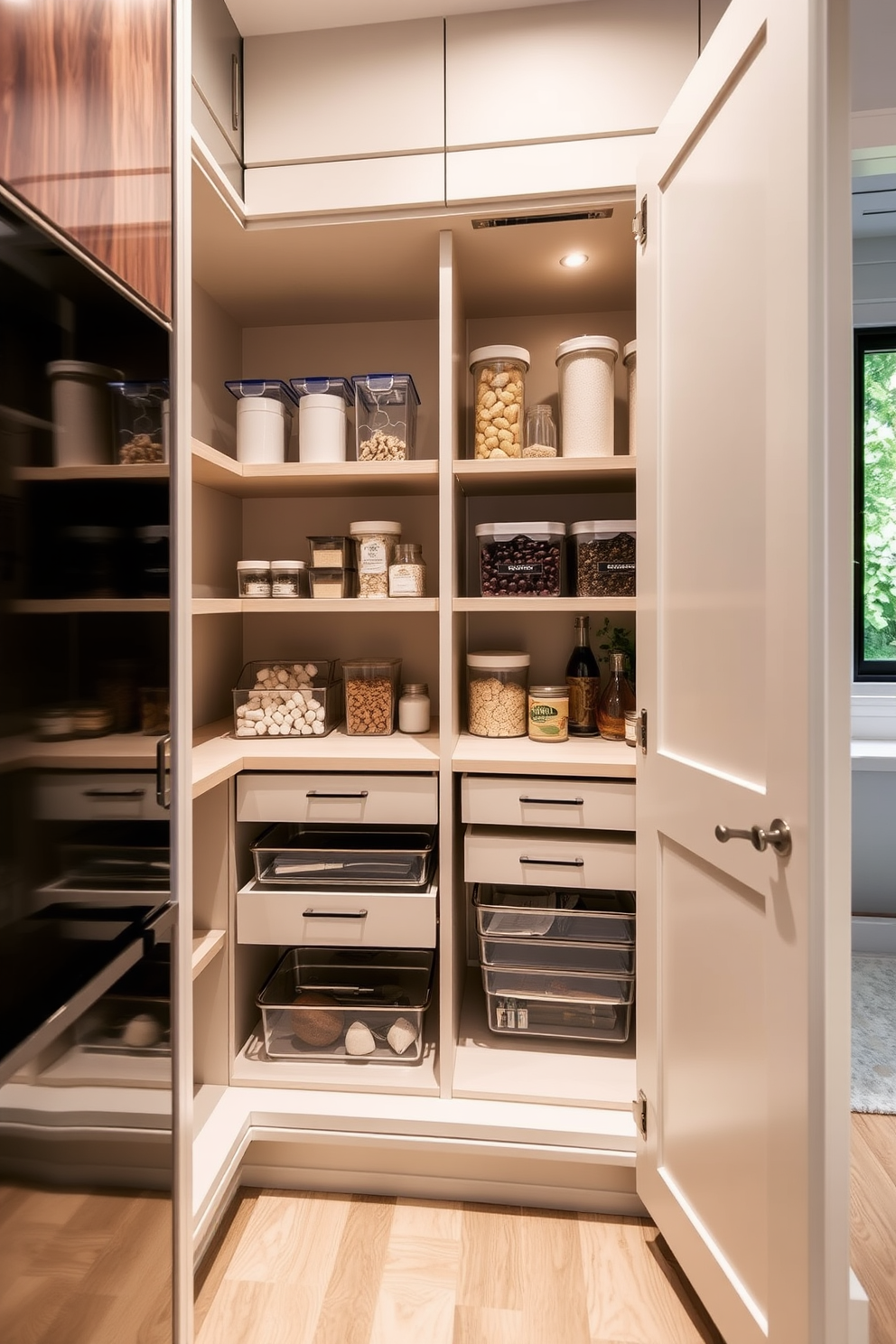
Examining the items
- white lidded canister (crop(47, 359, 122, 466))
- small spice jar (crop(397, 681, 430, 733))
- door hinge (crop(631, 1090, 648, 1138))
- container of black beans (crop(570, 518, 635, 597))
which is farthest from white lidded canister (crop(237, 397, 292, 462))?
door hinge (crop(631, 1090, 648, 1138))

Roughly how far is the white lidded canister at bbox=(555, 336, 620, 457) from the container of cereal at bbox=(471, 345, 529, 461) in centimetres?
12

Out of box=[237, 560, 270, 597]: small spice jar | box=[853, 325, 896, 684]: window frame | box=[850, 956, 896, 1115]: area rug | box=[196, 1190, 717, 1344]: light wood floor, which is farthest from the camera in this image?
box=[853, 325, 896, 684]: window frame

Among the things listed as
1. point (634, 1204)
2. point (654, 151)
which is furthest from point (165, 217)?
point (634, 1204)

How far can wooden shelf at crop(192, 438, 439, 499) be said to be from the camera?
68.7 inches

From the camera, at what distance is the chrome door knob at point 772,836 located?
1053 mm

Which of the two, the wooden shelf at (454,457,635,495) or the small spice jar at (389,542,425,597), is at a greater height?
the wooden shelf at (454,457,635,495)

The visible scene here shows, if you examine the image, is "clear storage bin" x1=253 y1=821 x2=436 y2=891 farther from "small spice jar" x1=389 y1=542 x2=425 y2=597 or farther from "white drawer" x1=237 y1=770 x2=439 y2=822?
"small spice jar" x1=389 y1=542 x2=425 y2=597

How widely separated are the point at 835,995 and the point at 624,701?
97cm

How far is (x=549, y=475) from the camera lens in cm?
180

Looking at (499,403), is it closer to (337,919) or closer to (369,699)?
(369,699)

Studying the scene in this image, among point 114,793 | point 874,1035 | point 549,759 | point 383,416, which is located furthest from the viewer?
point 874,1035

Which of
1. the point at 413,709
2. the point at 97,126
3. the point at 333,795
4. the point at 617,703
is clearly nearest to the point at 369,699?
the point at 413,709

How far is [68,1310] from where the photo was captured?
831 mm

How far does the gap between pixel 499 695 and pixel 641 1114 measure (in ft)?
3.12
